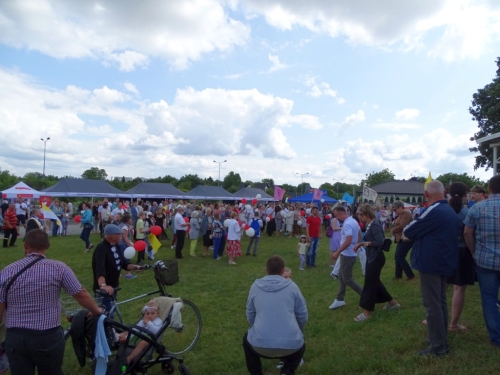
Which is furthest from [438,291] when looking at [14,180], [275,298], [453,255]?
[14,180]

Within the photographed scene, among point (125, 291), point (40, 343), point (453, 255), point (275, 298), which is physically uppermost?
point (453, 255)

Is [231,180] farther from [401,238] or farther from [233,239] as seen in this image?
[401,238]

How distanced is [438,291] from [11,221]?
51.8 ft

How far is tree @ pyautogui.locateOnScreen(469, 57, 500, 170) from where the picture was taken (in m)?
28.7

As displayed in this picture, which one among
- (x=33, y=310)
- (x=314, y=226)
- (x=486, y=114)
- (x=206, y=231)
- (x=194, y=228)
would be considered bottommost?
(x=206, y=231)

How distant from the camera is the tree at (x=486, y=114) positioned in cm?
2873

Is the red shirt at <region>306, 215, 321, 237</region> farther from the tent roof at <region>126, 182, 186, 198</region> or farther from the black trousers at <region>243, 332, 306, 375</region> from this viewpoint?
the tent roof at <region>126, 182, 186, 198</region>

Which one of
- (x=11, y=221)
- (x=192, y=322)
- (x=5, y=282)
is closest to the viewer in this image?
(x=5, y=282)

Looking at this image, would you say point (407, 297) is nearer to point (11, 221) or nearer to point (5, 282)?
point (5, 282)

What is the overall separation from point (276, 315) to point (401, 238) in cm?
526

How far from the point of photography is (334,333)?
19.3ft

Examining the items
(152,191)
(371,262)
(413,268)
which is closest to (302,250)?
(371,262)

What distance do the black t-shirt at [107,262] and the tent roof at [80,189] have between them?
25.0 metres

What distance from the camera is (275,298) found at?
12.3ft
